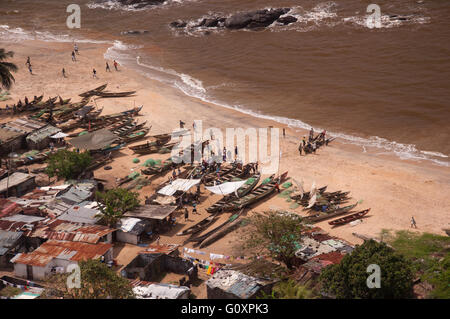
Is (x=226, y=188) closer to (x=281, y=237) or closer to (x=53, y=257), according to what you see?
(x=281, y=237)

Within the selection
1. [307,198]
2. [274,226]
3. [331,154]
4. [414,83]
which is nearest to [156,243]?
[274,226]

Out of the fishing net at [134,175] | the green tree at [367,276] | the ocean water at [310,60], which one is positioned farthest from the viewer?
the ocean water at [310,60]

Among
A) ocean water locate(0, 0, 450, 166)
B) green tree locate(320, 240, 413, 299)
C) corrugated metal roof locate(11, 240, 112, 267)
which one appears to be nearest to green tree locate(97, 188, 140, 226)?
corrugated metal roof locate(11, 240, 112, 267)

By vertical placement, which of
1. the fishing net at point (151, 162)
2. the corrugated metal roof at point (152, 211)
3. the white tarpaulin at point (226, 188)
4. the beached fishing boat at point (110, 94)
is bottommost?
the corrugated metal roof at point (152, 211)

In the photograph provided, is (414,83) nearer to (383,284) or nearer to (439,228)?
(439,228)

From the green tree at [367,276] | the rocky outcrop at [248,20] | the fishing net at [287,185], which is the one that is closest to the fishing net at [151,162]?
the fishing net at [287,185]

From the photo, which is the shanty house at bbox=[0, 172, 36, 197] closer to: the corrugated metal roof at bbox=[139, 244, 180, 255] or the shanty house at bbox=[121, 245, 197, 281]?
the corrugated metal roof at bbox=[139, 244, 180, 255]

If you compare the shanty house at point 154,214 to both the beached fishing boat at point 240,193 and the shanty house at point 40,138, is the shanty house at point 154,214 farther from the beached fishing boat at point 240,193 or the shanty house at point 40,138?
the shanty house at point 40,138
